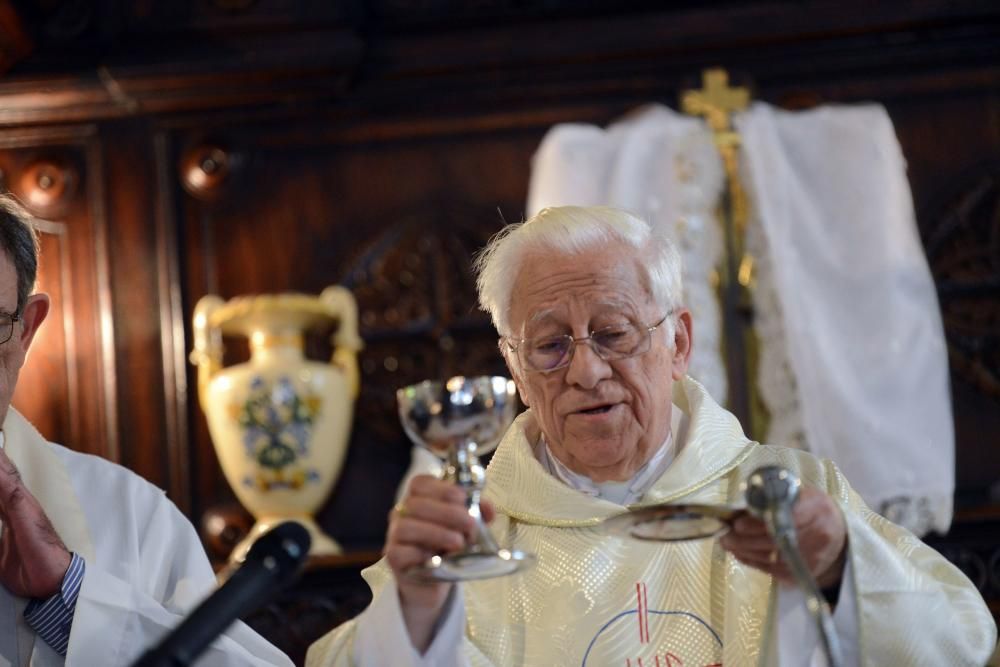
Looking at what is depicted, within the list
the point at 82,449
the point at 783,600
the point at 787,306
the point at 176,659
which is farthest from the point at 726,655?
the point at 82,449

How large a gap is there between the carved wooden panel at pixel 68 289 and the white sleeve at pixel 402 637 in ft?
12.0

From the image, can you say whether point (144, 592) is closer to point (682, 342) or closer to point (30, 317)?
point (30, 317)

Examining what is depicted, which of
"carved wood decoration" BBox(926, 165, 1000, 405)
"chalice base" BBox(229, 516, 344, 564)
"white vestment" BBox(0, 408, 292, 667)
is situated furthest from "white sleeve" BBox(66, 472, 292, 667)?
"carved wood decoration" BBox(926, 165, 1000, 405)

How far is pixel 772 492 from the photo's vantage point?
2604 millimetres

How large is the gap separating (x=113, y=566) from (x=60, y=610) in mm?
341

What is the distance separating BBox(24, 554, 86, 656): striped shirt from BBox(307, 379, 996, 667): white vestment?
0.49m

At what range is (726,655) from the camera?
338 centimetres

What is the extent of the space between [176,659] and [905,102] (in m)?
4.94

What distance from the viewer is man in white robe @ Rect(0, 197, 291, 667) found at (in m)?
3.23

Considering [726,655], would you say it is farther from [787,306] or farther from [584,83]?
[584,83]

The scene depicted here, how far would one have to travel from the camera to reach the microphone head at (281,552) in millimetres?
2314

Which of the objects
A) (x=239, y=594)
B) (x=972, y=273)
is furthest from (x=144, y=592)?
(x=972, y=273)

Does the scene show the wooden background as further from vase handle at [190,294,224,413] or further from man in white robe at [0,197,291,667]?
man in white robe at [0,197,291,667]

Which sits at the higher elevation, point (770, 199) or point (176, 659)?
point (770, 199)
